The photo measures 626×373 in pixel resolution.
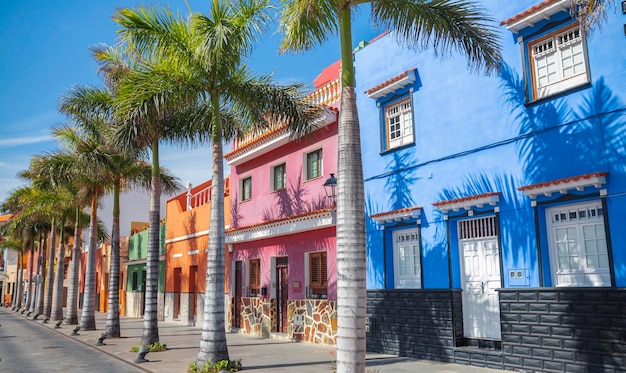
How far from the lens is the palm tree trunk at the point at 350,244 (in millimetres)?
7418

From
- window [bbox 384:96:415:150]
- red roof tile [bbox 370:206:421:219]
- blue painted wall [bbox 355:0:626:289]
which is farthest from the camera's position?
window [bbox 384:96:415:150]

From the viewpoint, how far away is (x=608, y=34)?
9.22 meters

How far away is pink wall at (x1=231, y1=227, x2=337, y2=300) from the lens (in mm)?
15805

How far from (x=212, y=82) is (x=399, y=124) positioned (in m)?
4.95

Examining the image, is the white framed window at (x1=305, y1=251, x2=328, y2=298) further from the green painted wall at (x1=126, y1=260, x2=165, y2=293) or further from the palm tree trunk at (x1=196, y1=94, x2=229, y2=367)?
the green painted wall at (x1=126, y1=260, x2=165, y2=293)

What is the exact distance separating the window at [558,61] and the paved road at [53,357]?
428 inches

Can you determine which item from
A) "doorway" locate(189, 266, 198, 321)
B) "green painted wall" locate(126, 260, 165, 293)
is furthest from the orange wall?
"green painted wall" locate(126, 260, 165, 293)

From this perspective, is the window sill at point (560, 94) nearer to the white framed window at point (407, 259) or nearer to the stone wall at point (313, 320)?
the white framed window at point (407, 259)

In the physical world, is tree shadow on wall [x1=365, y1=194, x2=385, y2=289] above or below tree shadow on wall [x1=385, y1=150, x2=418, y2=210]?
below

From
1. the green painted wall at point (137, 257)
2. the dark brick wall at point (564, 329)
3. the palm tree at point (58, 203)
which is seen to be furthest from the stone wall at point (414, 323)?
the green painted wall at point (137, 257)

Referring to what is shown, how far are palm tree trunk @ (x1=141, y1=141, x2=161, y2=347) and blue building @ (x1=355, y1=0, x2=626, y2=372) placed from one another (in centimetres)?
621

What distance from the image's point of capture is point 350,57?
28.1 feet

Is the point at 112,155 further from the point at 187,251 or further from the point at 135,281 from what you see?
the point at 135,281

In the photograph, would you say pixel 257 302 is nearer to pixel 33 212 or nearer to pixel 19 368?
pixel 19 368
